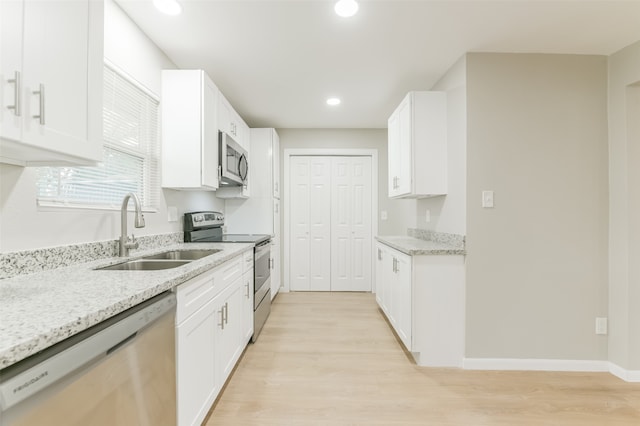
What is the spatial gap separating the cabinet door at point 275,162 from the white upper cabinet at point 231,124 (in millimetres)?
383

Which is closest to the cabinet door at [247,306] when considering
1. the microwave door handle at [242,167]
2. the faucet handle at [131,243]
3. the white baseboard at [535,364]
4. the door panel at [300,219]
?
the faucet handle at [131,243]

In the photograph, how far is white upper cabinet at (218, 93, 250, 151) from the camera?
8.63ft

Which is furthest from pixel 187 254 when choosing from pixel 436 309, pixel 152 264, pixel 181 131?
pixel 436 309

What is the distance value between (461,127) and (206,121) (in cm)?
207

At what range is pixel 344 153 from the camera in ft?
14.3

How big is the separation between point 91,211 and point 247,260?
116 cm

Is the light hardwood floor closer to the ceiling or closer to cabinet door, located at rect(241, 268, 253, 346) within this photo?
cabinet door, located at rect(241, 268, 253, 346)

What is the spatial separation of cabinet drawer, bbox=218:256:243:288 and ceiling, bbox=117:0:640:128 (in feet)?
5.35

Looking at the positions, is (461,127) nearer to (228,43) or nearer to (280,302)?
(228,43)

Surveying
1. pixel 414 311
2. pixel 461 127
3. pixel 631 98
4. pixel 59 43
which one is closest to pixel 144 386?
pixel 59 43

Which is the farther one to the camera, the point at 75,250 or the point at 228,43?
the point at 228,43

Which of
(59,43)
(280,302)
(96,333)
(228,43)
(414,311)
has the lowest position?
(280,302)

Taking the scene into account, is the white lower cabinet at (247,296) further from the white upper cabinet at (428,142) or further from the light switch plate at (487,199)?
the light switch plate at (487,199)

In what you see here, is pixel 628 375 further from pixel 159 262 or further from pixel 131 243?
pixel 131 243
